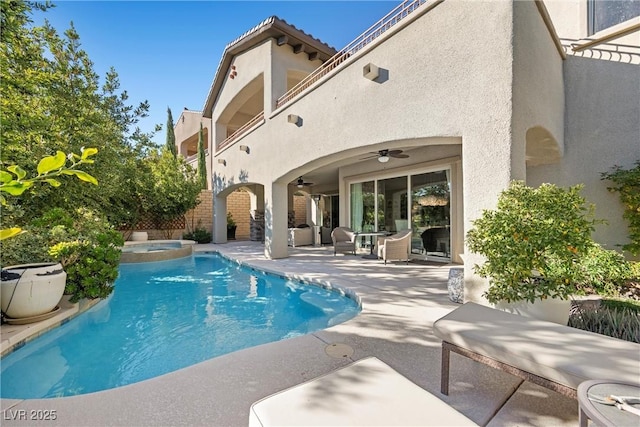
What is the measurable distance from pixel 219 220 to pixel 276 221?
7.80 meters

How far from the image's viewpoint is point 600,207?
7.32 meters

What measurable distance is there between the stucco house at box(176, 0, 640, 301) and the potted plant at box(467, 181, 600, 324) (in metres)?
0.92

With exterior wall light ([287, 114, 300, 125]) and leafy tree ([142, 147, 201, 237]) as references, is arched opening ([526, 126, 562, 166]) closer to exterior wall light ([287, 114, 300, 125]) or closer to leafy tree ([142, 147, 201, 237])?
exterior wall light ([287, 114, 300, 125])

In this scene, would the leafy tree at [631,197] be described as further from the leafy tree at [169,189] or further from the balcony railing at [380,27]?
the leafy tree at [169,189]

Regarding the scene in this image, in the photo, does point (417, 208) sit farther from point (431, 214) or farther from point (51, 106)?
point (51, 106)

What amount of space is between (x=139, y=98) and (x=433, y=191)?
13.0 meters

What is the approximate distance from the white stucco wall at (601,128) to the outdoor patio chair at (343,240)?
23.2 ft

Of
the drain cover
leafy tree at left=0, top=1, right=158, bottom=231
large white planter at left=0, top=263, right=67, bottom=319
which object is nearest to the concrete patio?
the drain cover

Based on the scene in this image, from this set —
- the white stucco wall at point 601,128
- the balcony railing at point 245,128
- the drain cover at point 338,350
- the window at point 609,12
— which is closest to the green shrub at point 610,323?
the drain cover at point 338,350

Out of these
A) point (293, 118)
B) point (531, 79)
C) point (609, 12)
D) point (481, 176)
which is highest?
point (609, 12)

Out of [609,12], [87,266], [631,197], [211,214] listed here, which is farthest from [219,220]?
[609,12]

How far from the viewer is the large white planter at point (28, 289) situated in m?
4.42

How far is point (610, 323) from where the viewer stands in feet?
12.3

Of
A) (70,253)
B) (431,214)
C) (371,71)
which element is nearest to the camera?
(70,253)
